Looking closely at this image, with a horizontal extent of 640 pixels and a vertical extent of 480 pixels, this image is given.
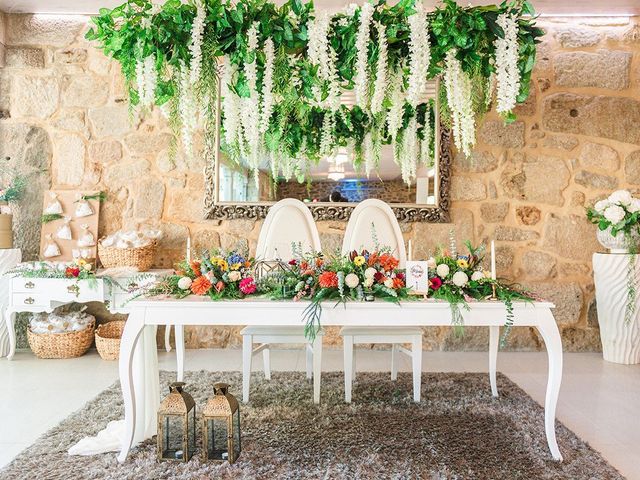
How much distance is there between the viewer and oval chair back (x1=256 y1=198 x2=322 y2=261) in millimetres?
3172

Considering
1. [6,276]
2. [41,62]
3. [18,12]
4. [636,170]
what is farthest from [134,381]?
[636,170]

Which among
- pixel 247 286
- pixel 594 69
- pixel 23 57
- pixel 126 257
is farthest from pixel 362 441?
pixel 23 57

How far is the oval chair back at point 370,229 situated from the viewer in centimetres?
323

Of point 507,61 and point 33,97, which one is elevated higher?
point 33,97

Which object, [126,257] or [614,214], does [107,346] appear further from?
[614,214]

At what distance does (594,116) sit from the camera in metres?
3.92

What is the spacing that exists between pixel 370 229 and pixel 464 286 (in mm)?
1205

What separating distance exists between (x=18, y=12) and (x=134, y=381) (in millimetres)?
3434

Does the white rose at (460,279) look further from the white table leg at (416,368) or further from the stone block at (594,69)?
the stone block at (594,69)

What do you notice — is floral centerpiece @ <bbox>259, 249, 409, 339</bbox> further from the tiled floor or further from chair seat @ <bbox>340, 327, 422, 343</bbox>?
the tiled floor

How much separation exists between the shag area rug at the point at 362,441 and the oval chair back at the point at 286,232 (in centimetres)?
84

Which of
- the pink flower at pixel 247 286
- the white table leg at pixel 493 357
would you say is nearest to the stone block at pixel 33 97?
the pink flower at pixel 247 286

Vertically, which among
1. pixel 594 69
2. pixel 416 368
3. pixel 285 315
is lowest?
pixel 416 368

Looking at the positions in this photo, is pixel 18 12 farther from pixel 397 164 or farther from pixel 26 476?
pixel 26 476
